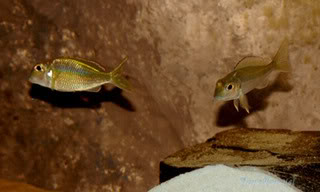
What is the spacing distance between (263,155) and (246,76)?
0.90m

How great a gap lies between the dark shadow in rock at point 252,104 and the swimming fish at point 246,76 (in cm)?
72

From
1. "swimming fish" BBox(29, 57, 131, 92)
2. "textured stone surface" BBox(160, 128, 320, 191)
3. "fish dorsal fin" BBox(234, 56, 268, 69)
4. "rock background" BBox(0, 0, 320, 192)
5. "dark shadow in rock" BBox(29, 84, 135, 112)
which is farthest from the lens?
"dark shadow in rock" BBox(29, 84, 135, 112)

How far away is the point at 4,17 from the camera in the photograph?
5277 millimetres

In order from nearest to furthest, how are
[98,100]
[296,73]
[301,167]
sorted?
[301,167] < [296,73] < [98,100]

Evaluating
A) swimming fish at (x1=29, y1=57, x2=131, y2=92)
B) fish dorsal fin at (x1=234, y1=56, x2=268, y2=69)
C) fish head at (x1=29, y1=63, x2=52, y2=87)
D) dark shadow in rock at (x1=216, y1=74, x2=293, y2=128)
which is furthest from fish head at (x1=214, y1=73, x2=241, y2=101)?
fish head at (x1=29, y1=63, x2=52, y2=87)

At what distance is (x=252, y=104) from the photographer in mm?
5277

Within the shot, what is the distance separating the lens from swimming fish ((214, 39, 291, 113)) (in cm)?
414

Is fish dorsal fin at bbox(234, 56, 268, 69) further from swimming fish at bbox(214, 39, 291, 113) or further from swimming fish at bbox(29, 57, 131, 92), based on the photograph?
swimming fish at bbox(29, 57, 131, 92)

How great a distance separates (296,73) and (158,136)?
75.1 inches

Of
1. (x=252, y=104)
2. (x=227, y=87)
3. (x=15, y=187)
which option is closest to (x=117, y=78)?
(x=227, y=87)

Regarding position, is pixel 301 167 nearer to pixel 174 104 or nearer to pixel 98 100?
pixel 174 104

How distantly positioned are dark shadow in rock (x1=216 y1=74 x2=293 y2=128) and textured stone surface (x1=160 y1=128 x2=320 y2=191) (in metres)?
0.81

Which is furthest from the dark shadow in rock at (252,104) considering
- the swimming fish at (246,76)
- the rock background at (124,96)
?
the swimming fish at (246,76)

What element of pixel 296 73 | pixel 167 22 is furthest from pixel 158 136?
pixel 296 73
